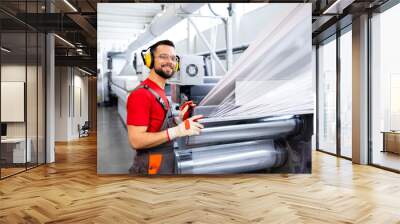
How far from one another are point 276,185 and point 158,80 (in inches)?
90.8

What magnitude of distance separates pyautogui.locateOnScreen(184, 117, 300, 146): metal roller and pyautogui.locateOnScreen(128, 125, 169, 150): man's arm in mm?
374

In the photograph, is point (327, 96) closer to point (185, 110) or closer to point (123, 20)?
point (185, 110)

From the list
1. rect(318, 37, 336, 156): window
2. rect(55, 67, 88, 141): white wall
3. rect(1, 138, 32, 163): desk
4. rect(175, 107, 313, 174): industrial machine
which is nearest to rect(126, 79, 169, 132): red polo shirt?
rect(175, 107, 313, 174): industrial machine

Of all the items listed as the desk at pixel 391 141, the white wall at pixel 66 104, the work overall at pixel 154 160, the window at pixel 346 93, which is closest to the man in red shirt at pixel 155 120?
the work overall at pixel 154 160

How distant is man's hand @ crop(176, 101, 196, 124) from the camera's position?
5.69 metres

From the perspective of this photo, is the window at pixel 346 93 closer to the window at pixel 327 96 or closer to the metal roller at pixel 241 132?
the window at pixel 327 96

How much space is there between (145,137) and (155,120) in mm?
294

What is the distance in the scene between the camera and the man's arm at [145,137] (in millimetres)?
5562

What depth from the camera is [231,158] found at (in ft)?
18.9

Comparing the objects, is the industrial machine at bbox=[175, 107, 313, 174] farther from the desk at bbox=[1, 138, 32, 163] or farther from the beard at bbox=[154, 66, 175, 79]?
the desk at bbox=[1, 138, 32, 163]

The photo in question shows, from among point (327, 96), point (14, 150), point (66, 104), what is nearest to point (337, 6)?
point (327, 96)

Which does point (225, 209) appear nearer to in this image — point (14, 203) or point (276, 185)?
point (276, 185)

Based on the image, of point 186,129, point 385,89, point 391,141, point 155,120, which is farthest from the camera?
point 385,89

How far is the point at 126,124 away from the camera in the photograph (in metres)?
5.74
